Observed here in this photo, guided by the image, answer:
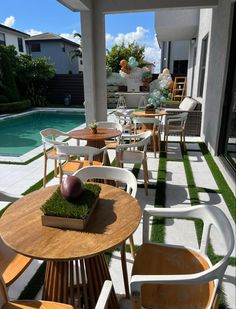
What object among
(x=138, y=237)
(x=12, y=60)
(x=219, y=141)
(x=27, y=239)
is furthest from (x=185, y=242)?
(x=12, y=60)

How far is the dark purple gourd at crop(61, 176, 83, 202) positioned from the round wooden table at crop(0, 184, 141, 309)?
150 millimetres

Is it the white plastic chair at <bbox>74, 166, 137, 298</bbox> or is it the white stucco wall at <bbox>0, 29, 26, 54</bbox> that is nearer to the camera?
the white plastic chair at <bbox>74, 166, 137, 298</bbox>

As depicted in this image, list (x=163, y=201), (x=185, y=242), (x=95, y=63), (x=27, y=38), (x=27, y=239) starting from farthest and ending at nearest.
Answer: (x=27, y=38), (x=95, y=63), (x=163, y=201), (x=185, y=242), (x=27, y=239)

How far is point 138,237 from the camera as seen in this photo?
89.9 inches

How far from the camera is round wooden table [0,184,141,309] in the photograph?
3.57ft

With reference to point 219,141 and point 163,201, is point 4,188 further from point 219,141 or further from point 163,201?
point 219,141

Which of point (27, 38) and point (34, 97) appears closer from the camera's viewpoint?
point (34, 97)

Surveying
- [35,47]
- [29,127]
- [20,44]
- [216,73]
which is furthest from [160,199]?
[35,47]

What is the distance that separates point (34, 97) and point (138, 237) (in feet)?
42.5

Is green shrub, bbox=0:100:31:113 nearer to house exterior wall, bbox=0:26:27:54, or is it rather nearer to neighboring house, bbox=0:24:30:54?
neighboring house, bbox=0:24:30:54

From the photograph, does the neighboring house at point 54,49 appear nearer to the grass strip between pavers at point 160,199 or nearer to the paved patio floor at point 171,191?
the paved patio floor at point 171,191

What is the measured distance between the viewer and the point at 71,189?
4.16 ft

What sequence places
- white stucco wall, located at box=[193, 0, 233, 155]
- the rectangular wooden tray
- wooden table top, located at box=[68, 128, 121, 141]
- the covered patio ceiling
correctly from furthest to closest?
the covered patio ceiling → white stucco wall, located at box=[193, 0, 233, 155] → wooden table top, located at box=[68, 128, 121, 141] → the rectangular wooden tray

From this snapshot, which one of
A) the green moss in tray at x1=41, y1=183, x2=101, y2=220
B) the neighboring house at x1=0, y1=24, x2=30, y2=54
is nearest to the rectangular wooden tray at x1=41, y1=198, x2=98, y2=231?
the green moss in tray at x1=41, y1=183, x2=101, y2=220
